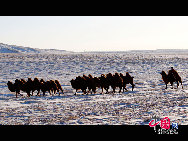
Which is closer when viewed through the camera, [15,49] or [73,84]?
[73,84]

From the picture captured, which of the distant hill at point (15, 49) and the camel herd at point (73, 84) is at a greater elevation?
the distant hill at point (15, 49)

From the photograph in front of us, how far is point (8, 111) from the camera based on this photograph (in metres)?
7.37

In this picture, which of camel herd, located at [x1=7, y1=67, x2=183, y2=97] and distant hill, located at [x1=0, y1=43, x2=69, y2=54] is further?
distant hill, located at [x1=0, y1=43, x2=69, y2=54]

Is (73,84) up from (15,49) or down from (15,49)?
down

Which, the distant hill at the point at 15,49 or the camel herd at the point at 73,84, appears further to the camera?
the distant hill at the point at 15,49

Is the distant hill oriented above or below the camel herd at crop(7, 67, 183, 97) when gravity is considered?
above
